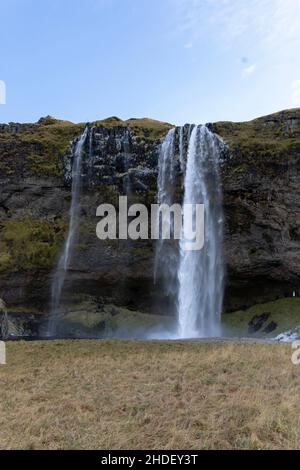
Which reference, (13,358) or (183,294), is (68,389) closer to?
(13,358)

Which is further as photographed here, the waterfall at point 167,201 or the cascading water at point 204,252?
the waterfall at point 167,201

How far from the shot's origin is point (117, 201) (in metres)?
62.0

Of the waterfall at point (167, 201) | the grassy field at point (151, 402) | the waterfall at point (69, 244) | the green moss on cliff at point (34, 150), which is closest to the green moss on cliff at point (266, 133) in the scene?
the waterfall at point (167, 201)

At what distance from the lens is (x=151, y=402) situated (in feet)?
47.5

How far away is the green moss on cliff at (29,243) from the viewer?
6206 centimetres

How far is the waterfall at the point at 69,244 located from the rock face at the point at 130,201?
0.81m

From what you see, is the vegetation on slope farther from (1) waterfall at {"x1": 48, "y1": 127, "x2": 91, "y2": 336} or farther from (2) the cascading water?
(2) the cascading water

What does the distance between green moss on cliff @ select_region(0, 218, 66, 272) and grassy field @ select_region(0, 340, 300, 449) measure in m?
39.5

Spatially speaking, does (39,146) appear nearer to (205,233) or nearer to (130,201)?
(130,201)

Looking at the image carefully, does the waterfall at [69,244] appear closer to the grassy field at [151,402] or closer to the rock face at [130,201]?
the rock face at [130,201]

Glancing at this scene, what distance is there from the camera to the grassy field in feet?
37.1

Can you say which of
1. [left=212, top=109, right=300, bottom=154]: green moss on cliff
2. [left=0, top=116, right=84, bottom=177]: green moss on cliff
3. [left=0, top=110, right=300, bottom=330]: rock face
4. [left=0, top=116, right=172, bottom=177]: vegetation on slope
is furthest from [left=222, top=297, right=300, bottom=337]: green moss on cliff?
[left=0, top=116, right=84, bottom=177]: green moss on cliff

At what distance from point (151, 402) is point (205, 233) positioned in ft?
148

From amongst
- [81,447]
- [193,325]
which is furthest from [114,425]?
[193,325]
